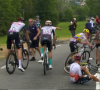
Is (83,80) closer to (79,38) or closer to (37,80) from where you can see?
(37,80)

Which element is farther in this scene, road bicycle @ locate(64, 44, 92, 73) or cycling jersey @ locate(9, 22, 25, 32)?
road bicycle @ locate(64, 44, 92, 73)

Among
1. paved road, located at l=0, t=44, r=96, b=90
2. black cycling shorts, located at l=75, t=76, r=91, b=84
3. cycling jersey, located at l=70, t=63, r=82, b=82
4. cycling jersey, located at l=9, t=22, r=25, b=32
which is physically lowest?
paved road, located at l=0, t=44, r=96, b=90

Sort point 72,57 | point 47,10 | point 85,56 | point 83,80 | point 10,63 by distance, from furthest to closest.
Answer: point 47,10 → point 85,56 → point 72,57 → point 10,63 → point 83,80

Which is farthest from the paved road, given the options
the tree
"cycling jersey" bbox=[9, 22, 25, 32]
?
the tree

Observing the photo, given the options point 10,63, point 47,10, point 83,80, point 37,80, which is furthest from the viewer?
point 47,10

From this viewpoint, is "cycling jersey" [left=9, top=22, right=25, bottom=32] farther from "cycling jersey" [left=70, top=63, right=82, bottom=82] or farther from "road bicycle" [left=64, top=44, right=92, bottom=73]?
"cycling jersey" [left=70, top=63, right=82, bottom=82]

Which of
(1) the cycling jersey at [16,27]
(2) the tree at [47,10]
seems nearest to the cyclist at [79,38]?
(1) the cycling jersey at [16,27]

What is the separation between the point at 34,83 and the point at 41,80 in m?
0.46

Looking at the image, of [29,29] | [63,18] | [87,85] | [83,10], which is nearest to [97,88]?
[87,85]

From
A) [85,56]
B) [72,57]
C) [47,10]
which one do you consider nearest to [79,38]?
[85,56]

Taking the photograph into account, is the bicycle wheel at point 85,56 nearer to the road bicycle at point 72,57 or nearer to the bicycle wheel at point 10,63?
the road bicycle at point 72,57

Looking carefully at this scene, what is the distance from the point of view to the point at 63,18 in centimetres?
13062

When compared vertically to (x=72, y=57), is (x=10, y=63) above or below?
below

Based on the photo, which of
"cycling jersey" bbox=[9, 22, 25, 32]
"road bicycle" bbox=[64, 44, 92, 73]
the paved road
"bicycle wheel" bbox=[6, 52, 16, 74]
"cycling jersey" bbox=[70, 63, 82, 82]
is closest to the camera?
the paved road
